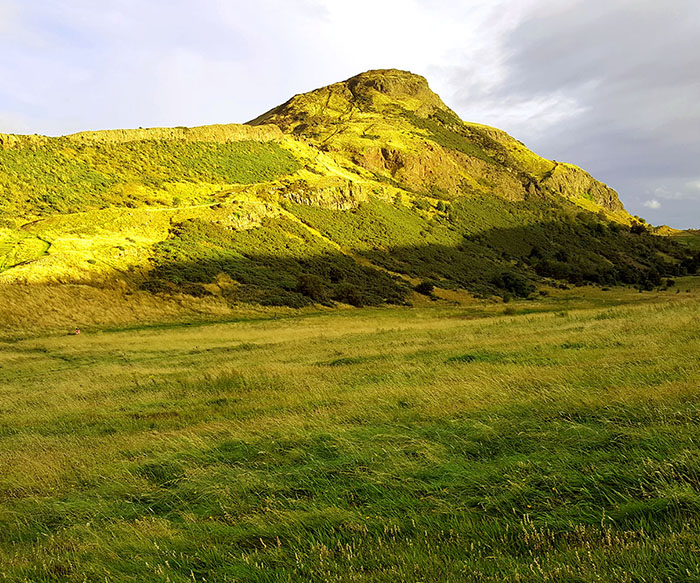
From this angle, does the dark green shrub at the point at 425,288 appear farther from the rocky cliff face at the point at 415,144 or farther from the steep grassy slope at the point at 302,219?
the rocky cliff face at the point at 415,144

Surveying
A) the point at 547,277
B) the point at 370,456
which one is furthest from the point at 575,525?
the point at 547,277

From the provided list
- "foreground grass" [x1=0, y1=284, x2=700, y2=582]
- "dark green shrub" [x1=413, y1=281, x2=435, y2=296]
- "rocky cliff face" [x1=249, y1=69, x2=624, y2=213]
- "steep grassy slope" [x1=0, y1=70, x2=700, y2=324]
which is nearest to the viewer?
"foreground grass" [x1=0, y1=284, x2=700, y2=582]

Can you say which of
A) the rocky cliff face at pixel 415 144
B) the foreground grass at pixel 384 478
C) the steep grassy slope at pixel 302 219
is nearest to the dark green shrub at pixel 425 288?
the steep grassy slope at pixel 302 219

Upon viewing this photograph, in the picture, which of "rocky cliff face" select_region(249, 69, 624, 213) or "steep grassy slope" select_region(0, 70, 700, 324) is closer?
"steep grassy slope" select_region(0, 70, 700, 324)

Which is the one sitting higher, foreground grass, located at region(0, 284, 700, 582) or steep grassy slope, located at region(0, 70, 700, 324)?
steep grassy slope, located at region(0, 70, 700, 324)

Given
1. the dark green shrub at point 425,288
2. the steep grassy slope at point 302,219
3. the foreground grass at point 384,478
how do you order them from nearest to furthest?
the foreground grass at point 384,478 < the steep grassy slope at point 302,219 < the dark green shrub at point 425,288

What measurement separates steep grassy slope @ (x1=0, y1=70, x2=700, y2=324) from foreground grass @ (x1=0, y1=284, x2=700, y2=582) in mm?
36715

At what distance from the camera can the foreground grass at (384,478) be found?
3.71m

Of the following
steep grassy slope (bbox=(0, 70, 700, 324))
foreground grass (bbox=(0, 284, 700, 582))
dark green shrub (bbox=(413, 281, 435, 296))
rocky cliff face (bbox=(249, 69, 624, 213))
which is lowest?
foreground grass (bbox=(0, 284, 700, 582))

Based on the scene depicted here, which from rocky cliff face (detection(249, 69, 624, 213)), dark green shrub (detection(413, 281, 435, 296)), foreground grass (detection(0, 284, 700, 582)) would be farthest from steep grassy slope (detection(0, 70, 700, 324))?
foreground grass (detection(0, 284, 700, 582))

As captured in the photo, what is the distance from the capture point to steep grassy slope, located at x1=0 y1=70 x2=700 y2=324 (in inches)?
A: 1895

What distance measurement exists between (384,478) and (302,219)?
66829 millimetres

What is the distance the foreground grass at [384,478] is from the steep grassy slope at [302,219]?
36.7 m

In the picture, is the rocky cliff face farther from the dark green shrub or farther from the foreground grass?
the foreground grass
